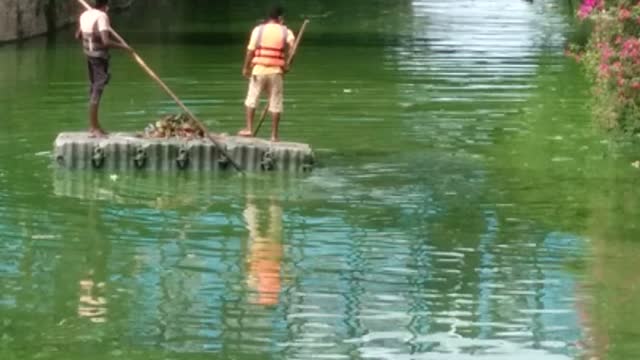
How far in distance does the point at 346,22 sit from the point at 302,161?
88.8 ft

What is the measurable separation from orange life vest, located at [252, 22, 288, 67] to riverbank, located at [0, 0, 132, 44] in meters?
18.3

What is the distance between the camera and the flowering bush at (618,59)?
1755 cm

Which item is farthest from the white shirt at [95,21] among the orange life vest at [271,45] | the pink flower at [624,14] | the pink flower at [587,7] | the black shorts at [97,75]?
the pink flower at [624,14]

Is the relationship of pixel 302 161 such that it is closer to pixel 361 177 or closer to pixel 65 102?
pixel 361 177

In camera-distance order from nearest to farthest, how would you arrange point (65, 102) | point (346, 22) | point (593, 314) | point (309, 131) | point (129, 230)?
point (593, 314)
point (129, 230)
point (309, 131)
point (65, 102)
point (346, 22)

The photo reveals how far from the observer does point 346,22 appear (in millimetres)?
43344

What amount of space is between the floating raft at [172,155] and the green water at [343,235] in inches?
8.9

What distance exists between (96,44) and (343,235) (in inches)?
182

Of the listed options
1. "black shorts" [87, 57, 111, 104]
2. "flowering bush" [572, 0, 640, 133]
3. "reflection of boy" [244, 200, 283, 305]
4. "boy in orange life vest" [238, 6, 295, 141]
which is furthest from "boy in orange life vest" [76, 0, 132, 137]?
"flowering bush" [572, 0, 640, 133]

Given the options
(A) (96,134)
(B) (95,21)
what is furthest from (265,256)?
(B) (95,21)

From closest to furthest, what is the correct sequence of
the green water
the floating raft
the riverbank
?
the green water, the floating raft, the riverbank

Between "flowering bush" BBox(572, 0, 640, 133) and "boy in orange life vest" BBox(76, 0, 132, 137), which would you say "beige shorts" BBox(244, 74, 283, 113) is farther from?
"flowering bush" BBox(572, 0, 640, 133)

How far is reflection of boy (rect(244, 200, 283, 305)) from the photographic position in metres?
11.5

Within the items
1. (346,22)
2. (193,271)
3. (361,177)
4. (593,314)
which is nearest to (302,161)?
(361,177)
